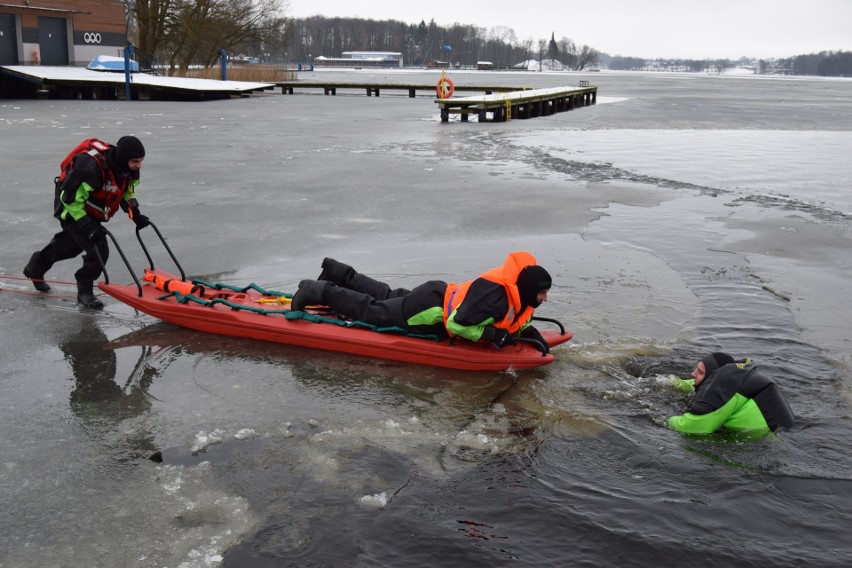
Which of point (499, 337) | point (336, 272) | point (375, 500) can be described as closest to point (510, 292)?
point (499, 337)

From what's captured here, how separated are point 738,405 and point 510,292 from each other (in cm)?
144

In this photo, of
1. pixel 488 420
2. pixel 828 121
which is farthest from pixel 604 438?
pixel 828 121

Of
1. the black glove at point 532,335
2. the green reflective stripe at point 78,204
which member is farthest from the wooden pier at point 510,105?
the black glove at point 532,335

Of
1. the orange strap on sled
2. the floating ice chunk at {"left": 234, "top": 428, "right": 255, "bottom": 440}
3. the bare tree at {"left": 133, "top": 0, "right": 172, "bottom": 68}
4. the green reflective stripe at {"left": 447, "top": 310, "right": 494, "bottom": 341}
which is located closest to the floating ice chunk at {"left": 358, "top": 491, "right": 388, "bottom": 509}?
the floating ice chunk at {"left": 234, "top": 428, "right": 255, "bottom": 440}

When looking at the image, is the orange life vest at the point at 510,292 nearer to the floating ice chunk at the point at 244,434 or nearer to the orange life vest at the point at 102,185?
the floating ice chunk at the point at 244,434

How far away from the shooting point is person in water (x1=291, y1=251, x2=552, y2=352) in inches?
186

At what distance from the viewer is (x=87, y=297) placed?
607 centimetres

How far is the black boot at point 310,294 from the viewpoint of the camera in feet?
17.4

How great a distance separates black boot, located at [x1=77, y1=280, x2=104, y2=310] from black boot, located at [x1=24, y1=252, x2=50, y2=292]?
1.62 ft

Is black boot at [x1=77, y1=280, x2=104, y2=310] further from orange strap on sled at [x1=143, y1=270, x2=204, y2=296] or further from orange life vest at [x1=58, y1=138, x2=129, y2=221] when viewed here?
orange strap on sled at [x1=143, y1=270, x2=204, y2=296]

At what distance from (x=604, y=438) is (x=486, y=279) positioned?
1.24m

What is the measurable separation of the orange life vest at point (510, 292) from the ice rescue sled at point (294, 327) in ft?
0.62

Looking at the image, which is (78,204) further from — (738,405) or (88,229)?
(738,405)

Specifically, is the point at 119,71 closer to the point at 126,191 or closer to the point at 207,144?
the point at 207,144
